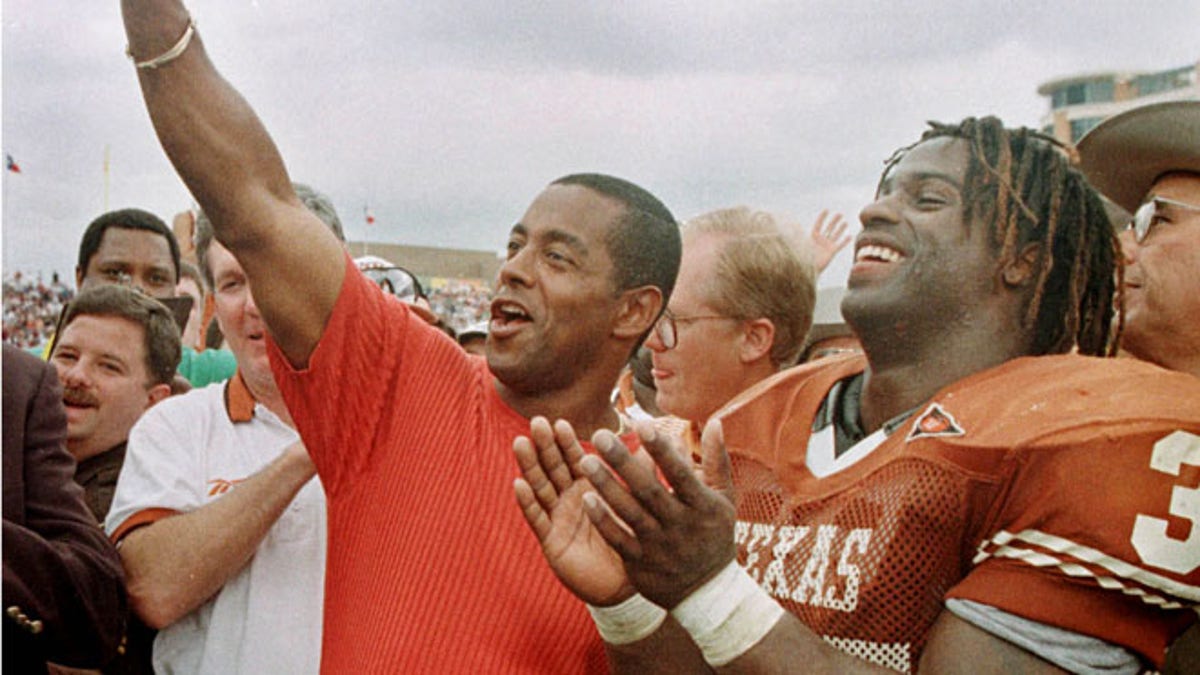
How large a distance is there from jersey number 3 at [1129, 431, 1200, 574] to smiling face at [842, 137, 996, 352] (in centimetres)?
45

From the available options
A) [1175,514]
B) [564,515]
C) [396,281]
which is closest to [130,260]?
[396,281]

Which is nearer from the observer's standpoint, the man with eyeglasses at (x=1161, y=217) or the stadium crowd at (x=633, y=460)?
the stadium crowd at (x=633, y=460)

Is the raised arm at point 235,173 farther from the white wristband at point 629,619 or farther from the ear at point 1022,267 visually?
the ear at point 1022,267

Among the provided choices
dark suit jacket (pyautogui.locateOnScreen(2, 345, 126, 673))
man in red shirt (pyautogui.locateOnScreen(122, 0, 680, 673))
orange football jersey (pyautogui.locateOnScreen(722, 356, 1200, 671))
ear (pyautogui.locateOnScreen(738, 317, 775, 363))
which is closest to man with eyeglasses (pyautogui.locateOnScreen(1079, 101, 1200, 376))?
orange football jersey (pyautogui.locateOnScreen(722, 356, 1200, 671))

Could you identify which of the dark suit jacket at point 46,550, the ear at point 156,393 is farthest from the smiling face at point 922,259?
the ear at point 156,393

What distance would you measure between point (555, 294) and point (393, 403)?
0.36 m

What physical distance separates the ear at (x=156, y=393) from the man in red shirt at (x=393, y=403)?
113 centimetres

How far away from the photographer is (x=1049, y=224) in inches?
74.9

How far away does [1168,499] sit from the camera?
1.45m

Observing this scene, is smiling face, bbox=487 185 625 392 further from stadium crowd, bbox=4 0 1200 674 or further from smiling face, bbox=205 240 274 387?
smiling face, bbox=205 240 274 387

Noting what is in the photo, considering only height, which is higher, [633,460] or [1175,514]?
[633,460]

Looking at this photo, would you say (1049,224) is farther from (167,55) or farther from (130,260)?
(130,260)

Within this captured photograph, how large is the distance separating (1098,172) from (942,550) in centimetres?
131

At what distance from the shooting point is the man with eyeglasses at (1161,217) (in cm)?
232
